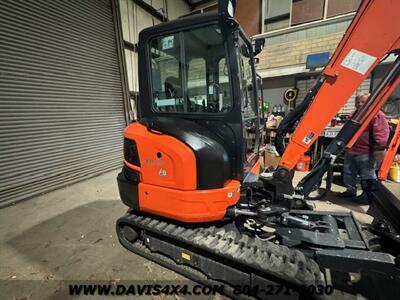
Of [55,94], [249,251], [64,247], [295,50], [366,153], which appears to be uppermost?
[295,50]

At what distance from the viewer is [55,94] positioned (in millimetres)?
4363

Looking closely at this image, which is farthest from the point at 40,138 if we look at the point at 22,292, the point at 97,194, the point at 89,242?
the point at 22,292

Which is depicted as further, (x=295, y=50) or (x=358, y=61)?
(x=295, y=50)

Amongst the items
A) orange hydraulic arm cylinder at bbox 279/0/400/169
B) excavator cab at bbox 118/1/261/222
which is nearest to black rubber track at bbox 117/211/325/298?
excavator cab at bbox 118/1/261/222

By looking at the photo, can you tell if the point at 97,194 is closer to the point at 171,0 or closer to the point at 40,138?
the point at 40,138

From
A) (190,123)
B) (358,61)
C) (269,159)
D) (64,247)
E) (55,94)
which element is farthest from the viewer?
(269,159)

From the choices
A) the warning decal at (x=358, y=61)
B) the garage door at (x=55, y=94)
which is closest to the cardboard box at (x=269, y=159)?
the warning decal at (x=358, y=61)

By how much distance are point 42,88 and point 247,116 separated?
161 inches

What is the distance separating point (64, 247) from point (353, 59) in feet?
11.4

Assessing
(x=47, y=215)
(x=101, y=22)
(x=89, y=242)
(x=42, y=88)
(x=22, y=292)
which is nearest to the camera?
(x=22, y=292)

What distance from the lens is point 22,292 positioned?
6.46 feet

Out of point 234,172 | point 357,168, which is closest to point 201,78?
point 234,172

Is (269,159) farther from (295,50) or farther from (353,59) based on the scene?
(295,50)

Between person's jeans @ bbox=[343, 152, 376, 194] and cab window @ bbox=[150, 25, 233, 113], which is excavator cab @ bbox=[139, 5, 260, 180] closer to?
cab window @ bbox=[150, 25, 233, 113]
